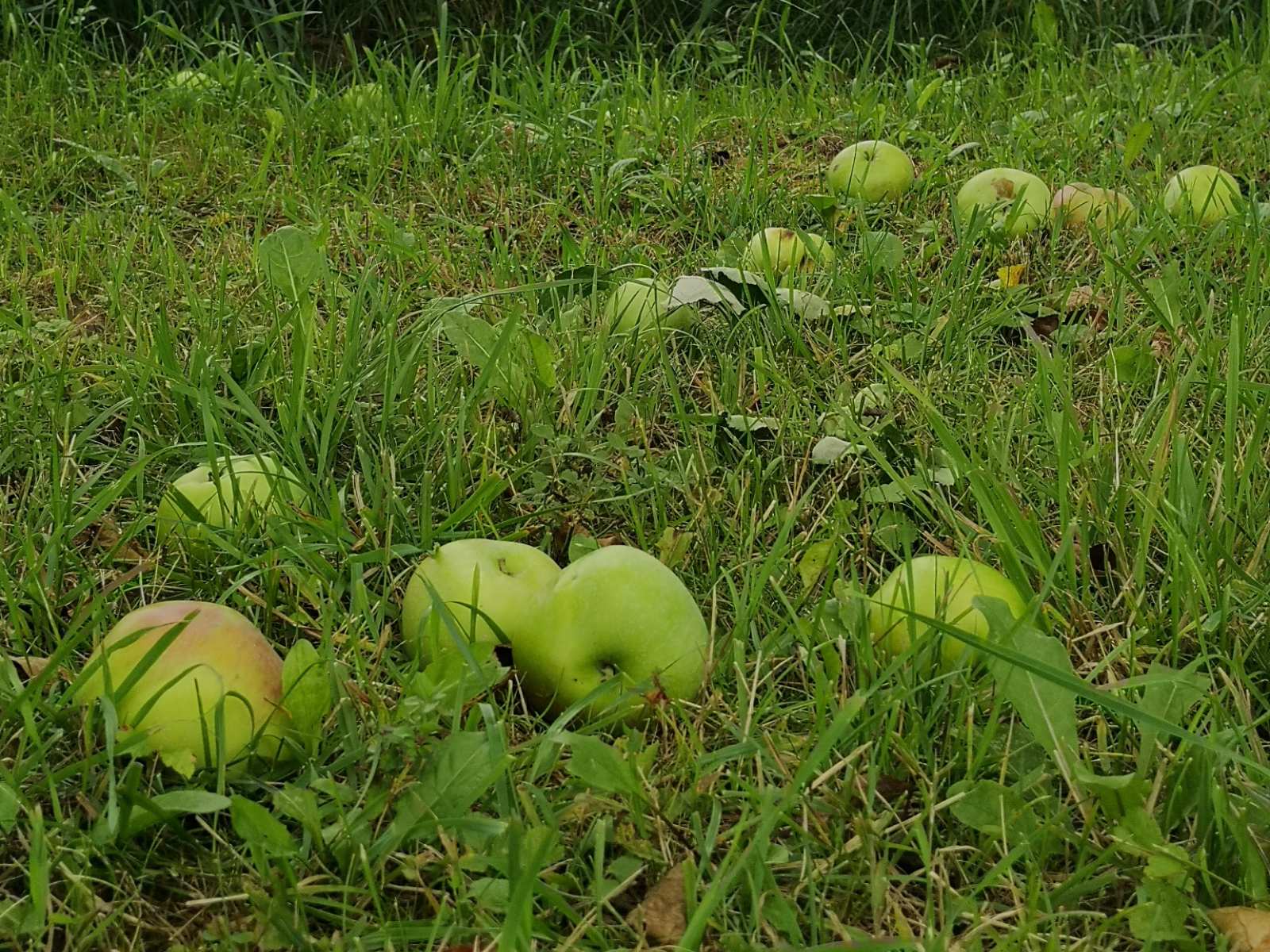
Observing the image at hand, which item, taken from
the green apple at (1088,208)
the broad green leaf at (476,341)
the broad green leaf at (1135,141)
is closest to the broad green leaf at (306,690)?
the broad green leaf at (476,341)

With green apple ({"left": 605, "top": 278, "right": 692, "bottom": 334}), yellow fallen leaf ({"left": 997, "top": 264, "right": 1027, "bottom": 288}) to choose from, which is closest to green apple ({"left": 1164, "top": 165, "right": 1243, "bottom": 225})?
yellow fallen leaf ({"left": 997, "top": 264, "right": 1027, "bottom": 288})

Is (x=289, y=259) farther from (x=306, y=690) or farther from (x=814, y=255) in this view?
(x=306, y=690)

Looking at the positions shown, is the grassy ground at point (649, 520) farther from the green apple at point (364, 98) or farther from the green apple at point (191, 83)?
the green apple at point (191, 83)

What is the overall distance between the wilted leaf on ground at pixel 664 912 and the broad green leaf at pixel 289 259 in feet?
4.87

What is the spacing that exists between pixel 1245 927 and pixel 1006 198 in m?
2.04

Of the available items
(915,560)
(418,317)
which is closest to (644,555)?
(915,560)

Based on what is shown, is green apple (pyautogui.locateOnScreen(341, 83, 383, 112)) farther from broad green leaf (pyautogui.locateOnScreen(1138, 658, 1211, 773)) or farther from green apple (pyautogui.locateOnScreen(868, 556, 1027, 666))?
broad green leaf (pyautogui.locateOnScreen(1138, 658, 1211, 773))

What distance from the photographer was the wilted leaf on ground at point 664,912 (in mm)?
1176

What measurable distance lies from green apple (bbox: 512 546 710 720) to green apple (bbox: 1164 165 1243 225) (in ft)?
6.21

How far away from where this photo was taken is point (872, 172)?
3.06 metres

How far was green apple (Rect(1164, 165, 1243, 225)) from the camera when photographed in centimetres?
279

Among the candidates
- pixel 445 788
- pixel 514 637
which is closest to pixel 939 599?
pixel 514 637

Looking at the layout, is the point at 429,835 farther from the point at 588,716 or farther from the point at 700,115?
the point at 700,115

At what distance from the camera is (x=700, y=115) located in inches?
145
